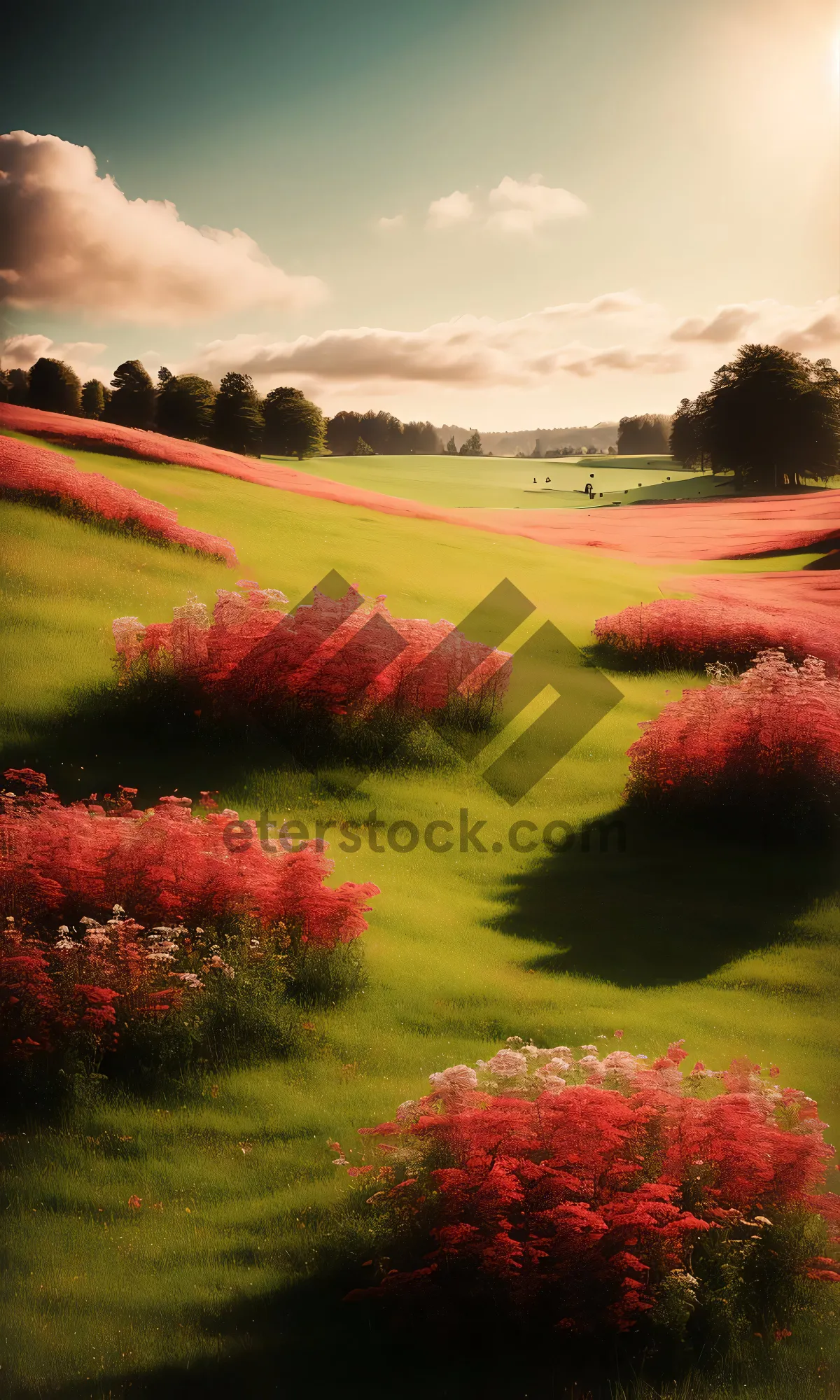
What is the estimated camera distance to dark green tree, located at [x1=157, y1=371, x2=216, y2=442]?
8289 mm

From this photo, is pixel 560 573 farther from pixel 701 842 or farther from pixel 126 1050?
pixel 126 1050

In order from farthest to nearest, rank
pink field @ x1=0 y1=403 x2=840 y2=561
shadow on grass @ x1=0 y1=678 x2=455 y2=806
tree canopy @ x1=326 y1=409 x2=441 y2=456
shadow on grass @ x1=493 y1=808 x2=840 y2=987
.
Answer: tree canopy @ x1=326 y1=409 x2=441 y2=456, pink field @ x1=0 y1=403 x2=840 y2=561, shadow on grass @ x1=0 y1=678 x2=455 y2=806, shadow on grass @ x1=493 y1=808 x2=840 y2=987

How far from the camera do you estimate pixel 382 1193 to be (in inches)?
185

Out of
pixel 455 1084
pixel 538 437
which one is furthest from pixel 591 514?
pixel 455 1084

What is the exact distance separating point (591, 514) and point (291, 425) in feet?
10.5

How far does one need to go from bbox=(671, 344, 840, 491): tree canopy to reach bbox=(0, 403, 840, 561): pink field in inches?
10.5

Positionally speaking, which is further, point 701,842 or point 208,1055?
point 701,842

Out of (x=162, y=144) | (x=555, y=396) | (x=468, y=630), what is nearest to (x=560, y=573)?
(x=468, y=630)

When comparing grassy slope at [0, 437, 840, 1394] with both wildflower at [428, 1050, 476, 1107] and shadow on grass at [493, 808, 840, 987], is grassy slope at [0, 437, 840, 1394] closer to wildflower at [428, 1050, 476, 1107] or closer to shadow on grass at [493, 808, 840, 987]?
shadow on grass at [493, 808, 840, 987]

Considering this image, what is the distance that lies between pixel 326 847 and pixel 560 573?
3760 millimetres

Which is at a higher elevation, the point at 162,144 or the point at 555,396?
the point at 162,144

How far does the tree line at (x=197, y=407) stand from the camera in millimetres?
8273

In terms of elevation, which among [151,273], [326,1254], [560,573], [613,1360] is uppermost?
[151,273]

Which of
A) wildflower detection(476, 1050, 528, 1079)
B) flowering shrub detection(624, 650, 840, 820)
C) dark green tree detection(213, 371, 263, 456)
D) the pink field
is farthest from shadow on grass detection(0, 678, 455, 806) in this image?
Result: wildflower detection(476, 1050, 528, 1079)
